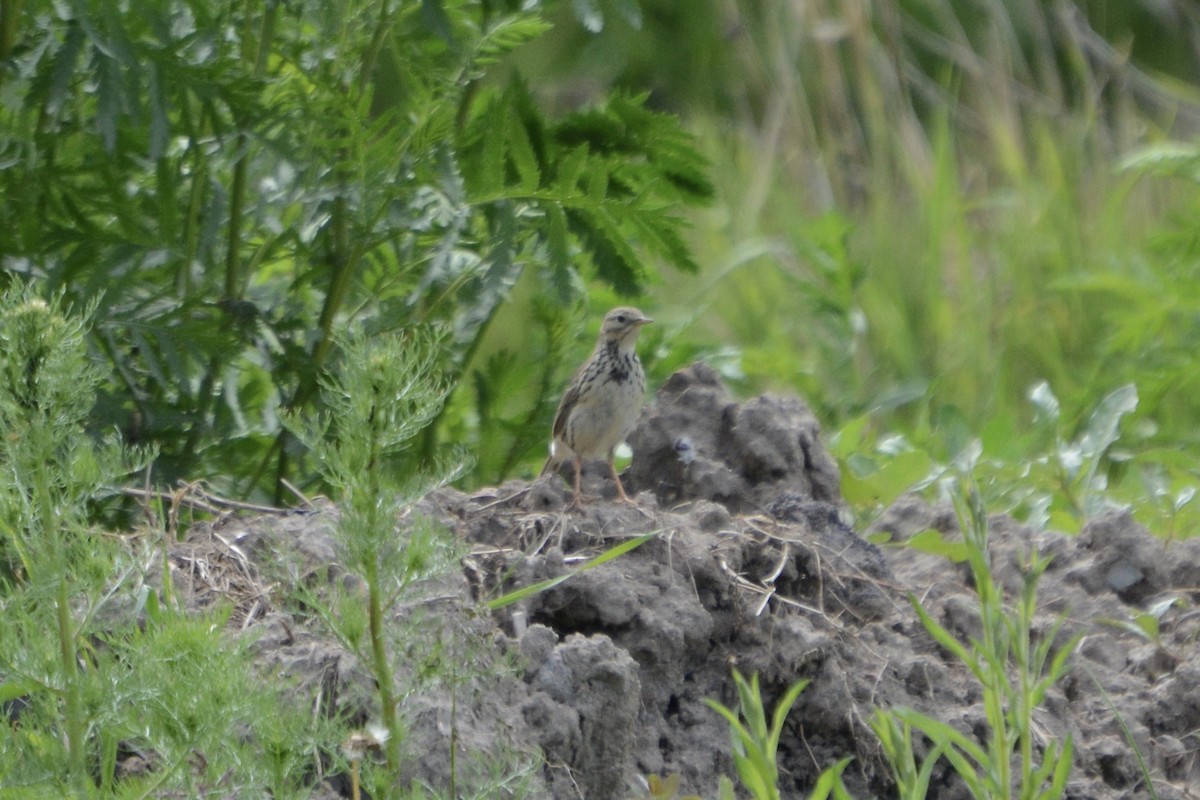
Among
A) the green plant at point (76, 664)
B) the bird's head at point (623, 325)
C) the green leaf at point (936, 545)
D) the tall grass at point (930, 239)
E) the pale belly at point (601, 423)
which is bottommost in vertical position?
the tall grass at point (930, 239)

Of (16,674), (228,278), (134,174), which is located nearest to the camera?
(16,674)

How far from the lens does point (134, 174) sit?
4.19 meters

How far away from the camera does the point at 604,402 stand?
436 cm

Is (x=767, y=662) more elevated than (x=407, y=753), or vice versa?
(x=407, y=753)

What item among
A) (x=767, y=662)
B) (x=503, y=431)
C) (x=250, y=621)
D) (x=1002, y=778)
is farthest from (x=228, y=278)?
(x=1002, y=778)

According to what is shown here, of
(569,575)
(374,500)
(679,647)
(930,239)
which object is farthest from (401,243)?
(930,239)

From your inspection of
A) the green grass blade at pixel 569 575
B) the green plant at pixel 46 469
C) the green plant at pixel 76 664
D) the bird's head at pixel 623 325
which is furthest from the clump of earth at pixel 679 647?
the bird's head at pixel 623 325

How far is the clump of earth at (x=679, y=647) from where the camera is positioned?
272 cm

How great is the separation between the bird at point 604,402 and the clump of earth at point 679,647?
1.91 feet

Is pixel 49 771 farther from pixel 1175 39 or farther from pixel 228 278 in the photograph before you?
pixel 1175 39

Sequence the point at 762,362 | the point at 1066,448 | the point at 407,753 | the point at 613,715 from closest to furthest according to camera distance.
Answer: the point at 407,753 → the point at 613,715 → the point at 1066,448 → the point at 762,362

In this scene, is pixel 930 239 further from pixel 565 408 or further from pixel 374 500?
pixel 374 500

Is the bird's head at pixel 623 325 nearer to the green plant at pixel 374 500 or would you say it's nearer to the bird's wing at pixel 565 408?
the bird's wing at pixel 565 408

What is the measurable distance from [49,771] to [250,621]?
700mm
